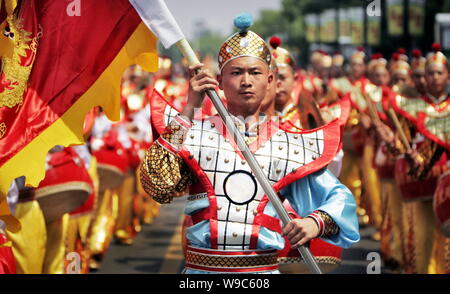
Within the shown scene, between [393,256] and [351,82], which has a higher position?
[351,82]

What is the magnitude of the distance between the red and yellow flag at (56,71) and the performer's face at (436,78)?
433 cm

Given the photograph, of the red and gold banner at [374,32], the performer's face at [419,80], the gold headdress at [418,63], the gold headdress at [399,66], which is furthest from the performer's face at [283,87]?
the red and gold banner at [374,32]

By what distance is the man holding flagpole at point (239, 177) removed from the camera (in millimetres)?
5129

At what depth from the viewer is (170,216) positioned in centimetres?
1697

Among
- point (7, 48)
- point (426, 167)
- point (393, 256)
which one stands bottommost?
point (393, 256)

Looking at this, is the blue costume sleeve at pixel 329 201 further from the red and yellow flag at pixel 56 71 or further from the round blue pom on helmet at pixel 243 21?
the red and yellow flag at pixel 56 71

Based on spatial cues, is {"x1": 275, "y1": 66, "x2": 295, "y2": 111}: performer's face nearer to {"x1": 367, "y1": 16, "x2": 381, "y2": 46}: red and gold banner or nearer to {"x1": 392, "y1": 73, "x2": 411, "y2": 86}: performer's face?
{"x1": 392, "y1": 73, "x2": 411, "y2": 86}: performer's face

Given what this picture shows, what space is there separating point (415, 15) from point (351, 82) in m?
9.45

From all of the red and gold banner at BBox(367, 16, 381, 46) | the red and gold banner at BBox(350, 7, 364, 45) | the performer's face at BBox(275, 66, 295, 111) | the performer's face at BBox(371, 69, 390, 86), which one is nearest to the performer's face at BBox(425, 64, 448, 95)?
the performer's face at BBox(275, 66, 295, 111)

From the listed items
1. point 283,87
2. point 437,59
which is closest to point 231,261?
point 283,87

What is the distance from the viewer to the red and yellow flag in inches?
226
